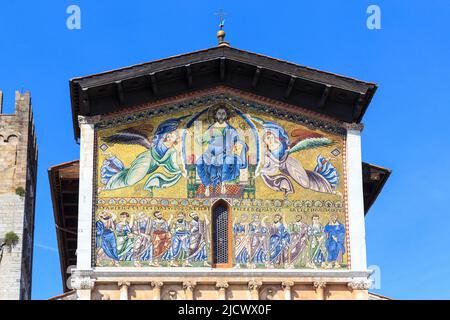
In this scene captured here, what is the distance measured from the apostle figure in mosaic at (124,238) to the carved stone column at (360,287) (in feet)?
20.7

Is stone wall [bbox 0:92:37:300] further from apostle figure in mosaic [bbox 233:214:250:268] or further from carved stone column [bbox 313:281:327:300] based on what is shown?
carved stone column [bbox 313:281:327:300]

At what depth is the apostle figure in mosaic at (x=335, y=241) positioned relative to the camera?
30562 millimetres

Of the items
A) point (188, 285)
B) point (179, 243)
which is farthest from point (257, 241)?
point (188, 285)

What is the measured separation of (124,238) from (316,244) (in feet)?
18.2

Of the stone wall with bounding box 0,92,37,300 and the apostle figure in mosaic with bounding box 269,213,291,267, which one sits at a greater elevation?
the stone wall with bounding box 0,92,37,300

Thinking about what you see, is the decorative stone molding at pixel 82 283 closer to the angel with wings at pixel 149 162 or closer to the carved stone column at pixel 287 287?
the angel with wings at pixel 149 162

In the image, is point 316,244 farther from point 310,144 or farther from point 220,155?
point 220,155

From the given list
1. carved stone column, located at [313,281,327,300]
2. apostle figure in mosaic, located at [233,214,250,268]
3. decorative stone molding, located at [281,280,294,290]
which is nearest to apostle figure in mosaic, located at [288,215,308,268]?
decorative stone molding, located at [281,280,294,290]

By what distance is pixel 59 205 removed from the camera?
34.1 metres

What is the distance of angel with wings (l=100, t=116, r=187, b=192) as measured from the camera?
101ft

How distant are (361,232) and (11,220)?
20.0 m

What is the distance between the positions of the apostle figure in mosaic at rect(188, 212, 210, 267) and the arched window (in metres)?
0.26
